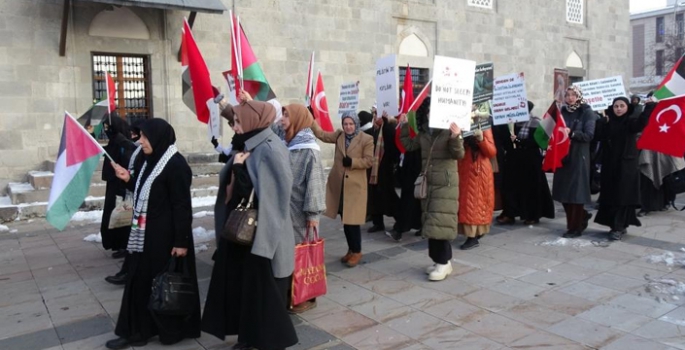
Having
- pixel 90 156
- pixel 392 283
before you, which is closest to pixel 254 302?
pixel 90 156

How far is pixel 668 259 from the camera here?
593 centimetres

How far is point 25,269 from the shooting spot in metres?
6.18

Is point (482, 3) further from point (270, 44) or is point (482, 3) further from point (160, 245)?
point (160, 245)

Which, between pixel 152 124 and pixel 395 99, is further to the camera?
pixel 395 99

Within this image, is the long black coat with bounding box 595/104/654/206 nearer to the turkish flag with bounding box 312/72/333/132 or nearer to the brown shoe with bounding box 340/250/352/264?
the brown shoe with bounding box 340/250/352/264

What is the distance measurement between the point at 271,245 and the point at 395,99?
11.8ft

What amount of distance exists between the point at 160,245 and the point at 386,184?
4.04 metres

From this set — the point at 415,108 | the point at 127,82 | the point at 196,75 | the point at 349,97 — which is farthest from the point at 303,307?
the point at 127,82

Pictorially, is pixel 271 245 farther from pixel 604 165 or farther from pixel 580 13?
pixel 580 13

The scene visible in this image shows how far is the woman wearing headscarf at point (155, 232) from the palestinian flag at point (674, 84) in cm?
492

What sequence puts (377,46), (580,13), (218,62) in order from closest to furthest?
(218,62) → (377,46) → (580,13)

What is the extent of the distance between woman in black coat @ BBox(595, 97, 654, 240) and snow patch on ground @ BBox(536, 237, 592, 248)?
39 cm

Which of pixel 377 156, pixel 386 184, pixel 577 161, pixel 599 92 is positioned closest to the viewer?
pixel 577 161

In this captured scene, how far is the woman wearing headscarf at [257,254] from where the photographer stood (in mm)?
3510
